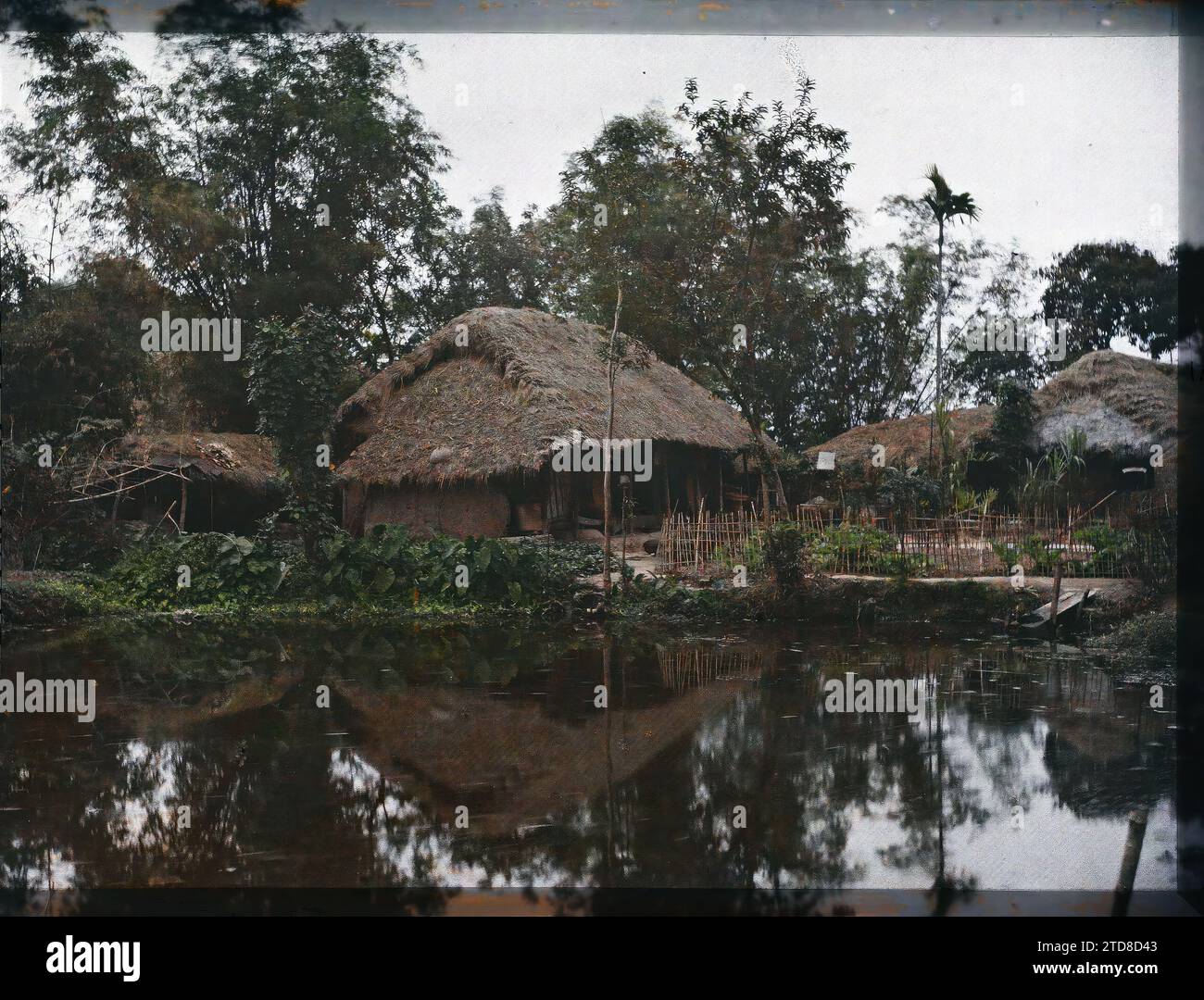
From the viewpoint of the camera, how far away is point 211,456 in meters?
9.97

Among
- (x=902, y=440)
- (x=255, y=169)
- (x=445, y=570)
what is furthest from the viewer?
(x=902, y=440)

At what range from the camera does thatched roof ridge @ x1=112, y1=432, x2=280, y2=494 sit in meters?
9.39

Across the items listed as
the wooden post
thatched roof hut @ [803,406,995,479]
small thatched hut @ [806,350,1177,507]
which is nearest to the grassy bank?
small thatched hut @ [806,350,1177,507]

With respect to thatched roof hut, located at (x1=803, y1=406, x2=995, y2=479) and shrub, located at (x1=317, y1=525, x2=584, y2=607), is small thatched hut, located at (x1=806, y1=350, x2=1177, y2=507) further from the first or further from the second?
shrub, located at (x1=317, y1=525, x2=584, y2=607)

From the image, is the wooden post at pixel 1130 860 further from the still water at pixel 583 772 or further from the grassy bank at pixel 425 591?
the grassy bank at pixel 425 591

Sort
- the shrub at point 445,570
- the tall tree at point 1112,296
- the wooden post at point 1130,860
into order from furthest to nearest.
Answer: the shrub at point 445,570
the tall tree at point 1112,296
the wooden post at point 1130,860

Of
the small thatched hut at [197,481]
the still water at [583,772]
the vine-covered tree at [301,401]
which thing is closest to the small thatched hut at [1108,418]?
the still water at [583,772]

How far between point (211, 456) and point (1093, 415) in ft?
30.9

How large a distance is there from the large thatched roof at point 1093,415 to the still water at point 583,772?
16.3 ft

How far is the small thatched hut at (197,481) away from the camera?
9477mm

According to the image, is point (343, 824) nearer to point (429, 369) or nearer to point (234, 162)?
point (429, 369)

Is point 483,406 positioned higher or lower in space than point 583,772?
higher

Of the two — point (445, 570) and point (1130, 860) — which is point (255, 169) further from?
point (1130, 860)

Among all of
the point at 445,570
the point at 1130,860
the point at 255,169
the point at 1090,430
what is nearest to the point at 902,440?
the point at 1090,430
